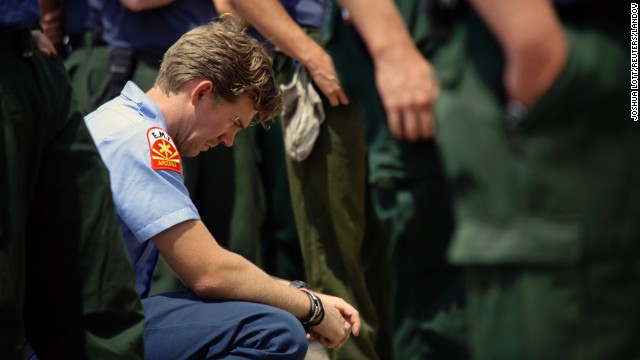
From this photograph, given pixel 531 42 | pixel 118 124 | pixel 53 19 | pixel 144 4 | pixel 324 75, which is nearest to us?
pixel 531 42

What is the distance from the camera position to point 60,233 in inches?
98.2

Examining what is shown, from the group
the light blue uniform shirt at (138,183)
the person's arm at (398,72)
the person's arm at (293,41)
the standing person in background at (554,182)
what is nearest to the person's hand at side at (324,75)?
the person's arm at (293,41)

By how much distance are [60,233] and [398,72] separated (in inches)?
33.2

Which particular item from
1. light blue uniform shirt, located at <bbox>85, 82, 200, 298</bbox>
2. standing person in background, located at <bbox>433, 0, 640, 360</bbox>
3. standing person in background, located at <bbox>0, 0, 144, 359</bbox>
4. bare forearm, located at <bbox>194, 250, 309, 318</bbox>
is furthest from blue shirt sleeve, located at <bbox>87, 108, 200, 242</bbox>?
standing person in background, located at <bbox>433, 0, 640, 360</bbox>

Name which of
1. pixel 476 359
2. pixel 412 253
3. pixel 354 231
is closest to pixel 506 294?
pixel 476 359

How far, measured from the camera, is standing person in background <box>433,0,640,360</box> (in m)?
1.74

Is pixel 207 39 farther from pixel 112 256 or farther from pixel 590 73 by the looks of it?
pixel 590 73

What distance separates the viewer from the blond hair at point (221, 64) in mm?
3125

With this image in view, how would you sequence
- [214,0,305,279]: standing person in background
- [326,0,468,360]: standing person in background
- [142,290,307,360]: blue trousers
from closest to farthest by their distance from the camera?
[326,0,468,360]: standing person in background
[142,290,307,360]: blue trousers
[214,0,305,279]: standing person in background

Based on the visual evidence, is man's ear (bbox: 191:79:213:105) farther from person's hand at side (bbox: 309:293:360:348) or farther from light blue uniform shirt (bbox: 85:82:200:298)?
person's hand at side (bbox: 309:293:360:348)

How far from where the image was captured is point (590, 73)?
68.6 inches

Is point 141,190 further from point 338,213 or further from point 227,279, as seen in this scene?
point 338,213

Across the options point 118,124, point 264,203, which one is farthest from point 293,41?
point 118,124

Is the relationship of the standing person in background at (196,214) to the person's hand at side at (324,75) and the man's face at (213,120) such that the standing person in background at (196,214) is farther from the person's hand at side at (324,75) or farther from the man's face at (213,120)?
the person's hand at side at (324,75)
